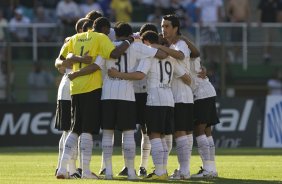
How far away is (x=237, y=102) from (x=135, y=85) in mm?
11225

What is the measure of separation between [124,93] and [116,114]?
0.35m

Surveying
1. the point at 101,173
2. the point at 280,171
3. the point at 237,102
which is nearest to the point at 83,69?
the point at 101,173

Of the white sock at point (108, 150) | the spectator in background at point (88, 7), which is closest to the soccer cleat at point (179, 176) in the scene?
the white sock at point (108, 150)

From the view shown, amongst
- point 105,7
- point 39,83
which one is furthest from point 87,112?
point 105,7

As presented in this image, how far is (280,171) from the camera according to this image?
17.6 metres

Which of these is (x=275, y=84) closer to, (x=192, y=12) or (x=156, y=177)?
(x=192, y=12)

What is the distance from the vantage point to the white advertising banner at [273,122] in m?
27.2

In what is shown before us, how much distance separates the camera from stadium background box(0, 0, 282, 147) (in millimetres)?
27281

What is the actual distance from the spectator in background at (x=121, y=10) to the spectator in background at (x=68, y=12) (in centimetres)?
121

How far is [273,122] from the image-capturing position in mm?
27328

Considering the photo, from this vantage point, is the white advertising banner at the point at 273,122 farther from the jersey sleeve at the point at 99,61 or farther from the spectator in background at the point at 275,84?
the jersey sleeve at the point at 99,61

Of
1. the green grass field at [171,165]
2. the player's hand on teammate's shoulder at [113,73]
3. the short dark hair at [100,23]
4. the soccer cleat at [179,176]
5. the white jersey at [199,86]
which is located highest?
the short dark hair at [100,23]

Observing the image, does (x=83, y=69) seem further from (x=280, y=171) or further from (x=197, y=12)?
(x=197, y=12)

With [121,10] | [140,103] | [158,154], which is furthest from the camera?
[121,10]
